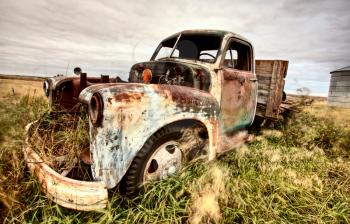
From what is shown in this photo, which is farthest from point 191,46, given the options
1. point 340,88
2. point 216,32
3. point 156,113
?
point 340,88

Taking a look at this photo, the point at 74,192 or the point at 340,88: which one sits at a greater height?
the point at 340,88

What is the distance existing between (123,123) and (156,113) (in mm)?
324

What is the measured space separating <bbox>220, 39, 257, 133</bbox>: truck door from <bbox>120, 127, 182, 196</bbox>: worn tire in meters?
1.27

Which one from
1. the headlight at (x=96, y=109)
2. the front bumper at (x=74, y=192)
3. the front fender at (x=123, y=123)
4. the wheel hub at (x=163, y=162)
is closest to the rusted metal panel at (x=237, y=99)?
the wheel hub at (x=163, y=162)

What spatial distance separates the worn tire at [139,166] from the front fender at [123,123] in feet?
0.29

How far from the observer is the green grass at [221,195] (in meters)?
2.13

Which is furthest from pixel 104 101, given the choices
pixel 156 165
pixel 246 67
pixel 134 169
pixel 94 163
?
pixel 246 67

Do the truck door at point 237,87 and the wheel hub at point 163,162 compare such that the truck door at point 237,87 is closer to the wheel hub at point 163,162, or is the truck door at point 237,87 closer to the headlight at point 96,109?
the wheel hub at point 163,162

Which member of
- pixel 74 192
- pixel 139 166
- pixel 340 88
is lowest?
pixel 74 192

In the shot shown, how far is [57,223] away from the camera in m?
2.05

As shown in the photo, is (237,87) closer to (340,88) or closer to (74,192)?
(74,192)

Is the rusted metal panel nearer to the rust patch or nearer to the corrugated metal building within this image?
the rust patch

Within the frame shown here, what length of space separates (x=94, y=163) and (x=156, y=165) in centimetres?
61

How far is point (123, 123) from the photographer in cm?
197
